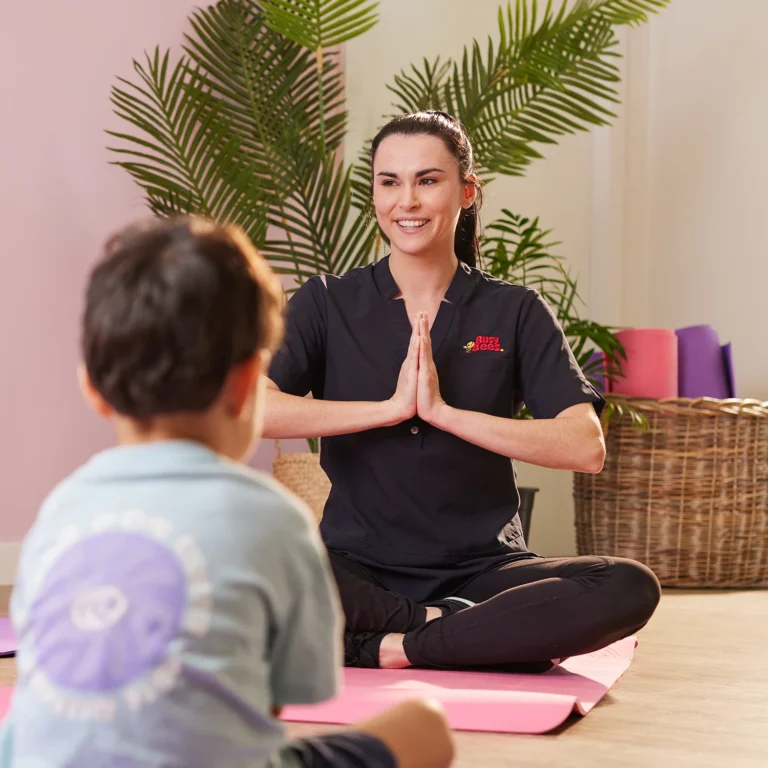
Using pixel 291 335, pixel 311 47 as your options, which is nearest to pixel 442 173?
pixel 291 335

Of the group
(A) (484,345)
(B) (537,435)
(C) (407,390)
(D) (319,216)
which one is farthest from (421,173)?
(D) (319,216)

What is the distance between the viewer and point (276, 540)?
2.54 ft

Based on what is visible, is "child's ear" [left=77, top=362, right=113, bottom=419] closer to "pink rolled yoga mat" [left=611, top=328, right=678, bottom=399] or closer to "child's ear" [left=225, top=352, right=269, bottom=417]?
"child's ear" [left=225, top=352, right=269, bottom=417]

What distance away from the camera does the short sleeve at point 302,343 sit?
2098mm

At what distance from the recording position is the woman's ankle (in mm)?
1883

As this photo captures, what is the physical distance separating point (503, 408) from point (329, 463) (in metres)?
0.34

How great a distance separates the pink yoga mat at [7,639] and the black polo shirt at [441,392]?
0.61m

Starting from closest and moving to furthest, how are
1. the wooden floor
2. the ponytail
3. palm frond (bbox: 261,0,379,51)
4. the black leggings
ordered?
the wooden floor < the black leggings < the ponytail < palm frond (bbox: 261,0,379,51)

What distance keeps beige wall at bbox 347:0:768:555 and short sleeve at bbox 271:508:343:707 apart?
346cm

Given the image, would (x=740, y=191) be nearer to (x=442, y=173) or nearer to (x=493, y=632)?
(x=442, y=173)

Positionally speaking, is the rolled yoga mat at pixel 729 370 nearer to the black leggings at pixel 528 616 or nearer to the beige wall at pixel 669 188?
the beige wall at pixel 669 188

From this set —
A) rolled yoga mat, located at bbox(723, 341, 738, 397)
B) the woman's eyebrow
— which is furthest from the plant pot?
the woman's eyebrow

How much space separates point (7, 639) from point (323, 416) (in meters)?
0.78

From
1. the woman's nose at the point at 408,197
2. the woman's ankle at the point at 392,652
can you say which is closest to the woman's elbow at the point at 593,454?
the woman's ankle at the point at 392,652
